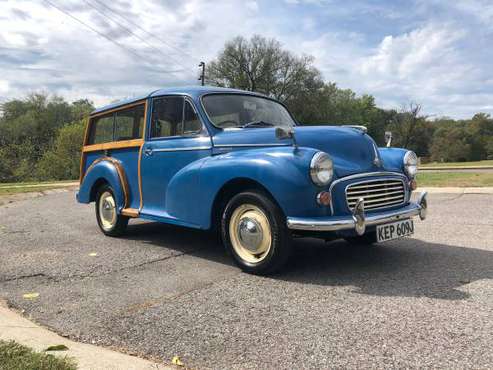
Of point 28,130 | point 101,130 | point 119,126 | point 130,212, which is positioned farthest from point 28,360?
point 28,130

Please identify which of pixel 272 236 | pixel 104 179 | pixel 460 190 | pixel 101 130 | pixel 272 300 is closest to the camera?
pixel 272 300

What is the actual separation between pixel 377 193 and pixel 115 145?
3627 millimetres

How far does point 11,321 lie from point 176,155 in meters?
2.49

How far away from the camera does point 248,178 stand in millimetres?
3902

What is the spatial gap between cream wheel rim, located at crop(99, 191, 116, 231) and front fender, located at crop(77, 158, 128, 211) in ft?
0.75

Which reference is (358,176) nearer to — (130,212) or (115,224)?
(130,212)

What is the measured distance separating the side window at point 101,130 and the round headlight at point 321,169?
142 inches

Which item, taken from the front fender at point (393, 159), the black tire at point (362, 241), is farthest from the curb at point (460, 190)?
the front fender at point (393, 159)

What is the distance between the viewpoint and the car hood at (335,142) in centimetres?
410

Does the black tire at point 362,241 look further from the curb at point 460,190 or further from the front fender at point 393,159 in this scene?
the curb at point 460,190

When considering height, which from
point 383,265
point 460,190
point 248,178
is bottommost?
point 383,265

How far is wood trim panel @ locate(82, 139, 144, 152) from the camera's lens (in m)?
5.56

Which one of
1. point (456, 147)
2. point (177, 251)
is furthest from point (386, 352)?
point (456, 147)

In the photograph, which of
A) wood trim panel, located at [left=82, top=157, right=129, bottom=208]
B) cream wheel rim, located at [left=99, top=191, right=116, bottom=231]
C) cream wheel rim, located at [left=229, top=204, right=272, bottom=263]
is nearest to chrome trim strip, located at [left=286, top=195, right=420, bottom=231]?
cream wheel rim, located at [left=229, top=204, right=272, bottom=263]
